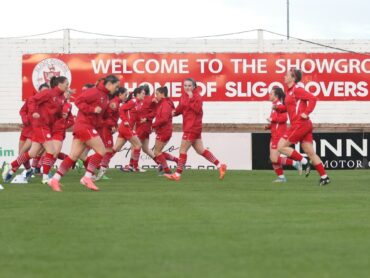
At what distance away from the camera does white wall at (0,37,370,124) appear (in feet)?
107

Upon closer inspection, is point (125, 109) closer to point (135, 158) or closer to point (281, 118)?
point (135, 158)

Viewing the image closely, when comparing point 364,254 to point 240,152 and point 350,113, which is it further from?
point 350,113

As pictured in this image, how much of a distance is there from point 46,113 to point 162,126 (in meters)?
4.92

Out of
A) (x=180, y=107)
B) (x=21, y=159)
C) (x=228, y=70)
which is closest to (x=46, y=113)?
(x=21, y=159)

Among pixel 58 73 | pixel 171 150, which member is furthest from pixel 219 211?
pixel 58 73

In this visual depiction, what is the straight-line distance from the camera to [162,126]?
2248 cm

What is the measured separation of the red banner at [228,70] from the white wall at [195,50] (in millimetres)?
256

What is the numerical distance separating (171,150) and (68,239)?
18779 mm

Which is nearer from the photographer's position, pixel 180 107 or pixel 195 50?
pixel 180 107

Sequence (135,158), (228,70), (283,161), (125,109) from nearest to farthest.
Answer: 1. (283,161)
2. (125,109)
3. (135,158)
4. (228,70)

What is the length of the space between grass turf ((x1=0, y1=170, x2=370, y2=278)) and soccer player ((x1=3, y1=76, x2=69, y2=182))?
1455 millimetres

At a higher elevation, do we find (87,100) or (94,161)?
(87,100)

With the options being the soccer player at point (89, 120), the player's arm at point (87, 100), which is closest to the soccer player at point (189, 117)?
the soccer player at point (89, 120)

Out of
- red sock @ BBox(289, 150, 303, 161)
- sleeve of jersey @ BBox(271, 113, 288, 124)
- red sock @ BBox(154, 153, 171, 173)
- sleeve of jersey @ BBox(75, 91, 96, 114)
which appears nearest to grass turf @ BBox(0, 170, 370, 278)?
sleeve of jersey @ BBox(75, 91, 96, 114)
